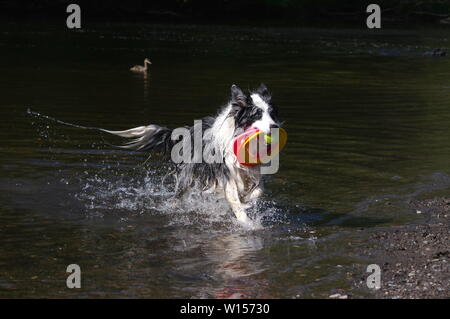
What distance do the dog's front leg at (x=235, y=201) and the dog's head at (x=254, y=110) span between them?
2.58 feet

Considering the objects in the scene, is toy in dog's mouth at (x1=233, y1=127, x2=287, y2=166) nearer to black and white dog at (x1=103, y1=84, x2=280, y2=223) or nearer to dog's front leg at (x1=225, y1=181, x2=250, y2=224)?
black and white dog at (x1=103, y1=84, x2=280, y2=223)

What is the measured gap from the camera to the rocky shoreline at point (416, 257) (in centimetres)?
700

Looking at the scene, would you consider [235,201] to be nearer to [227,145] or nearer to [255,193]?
[255,193]

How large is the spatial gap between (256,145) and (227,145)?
510mm

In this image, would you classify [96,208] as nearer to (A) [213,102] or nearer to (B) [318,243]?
(B) [318,243]

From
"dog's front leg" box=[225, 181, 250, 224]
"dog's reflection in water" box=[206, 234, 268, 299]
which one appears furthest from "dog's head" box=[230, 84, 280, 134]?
"dog's reflection in water" box=[206, 234, 268, 299]

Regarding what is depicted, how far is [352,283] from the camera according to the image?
726cm

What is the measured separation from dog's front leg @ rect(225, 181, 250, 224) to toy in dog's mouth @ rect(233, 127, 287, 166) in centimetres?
34

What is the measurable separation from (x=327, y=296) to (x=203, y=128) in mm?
3516

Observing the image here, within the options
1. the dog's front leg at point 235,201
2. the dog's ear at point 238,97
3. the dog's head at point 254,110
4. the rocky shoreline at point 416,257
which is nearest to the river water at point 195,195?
the dog's front leg at point 235,201

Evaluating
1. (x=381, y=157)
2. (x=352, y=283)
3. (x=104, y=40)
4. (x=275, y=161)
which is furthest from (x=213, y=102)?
(x=104, y=40)

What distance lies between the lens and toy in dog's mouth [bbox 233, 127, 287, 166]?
28.5ft

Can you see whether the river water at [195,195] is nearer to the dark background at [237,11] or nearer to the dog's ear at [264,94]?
the dog's ear at [264,94]

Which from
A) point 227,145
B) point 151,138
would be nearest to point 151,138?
point 151,138
